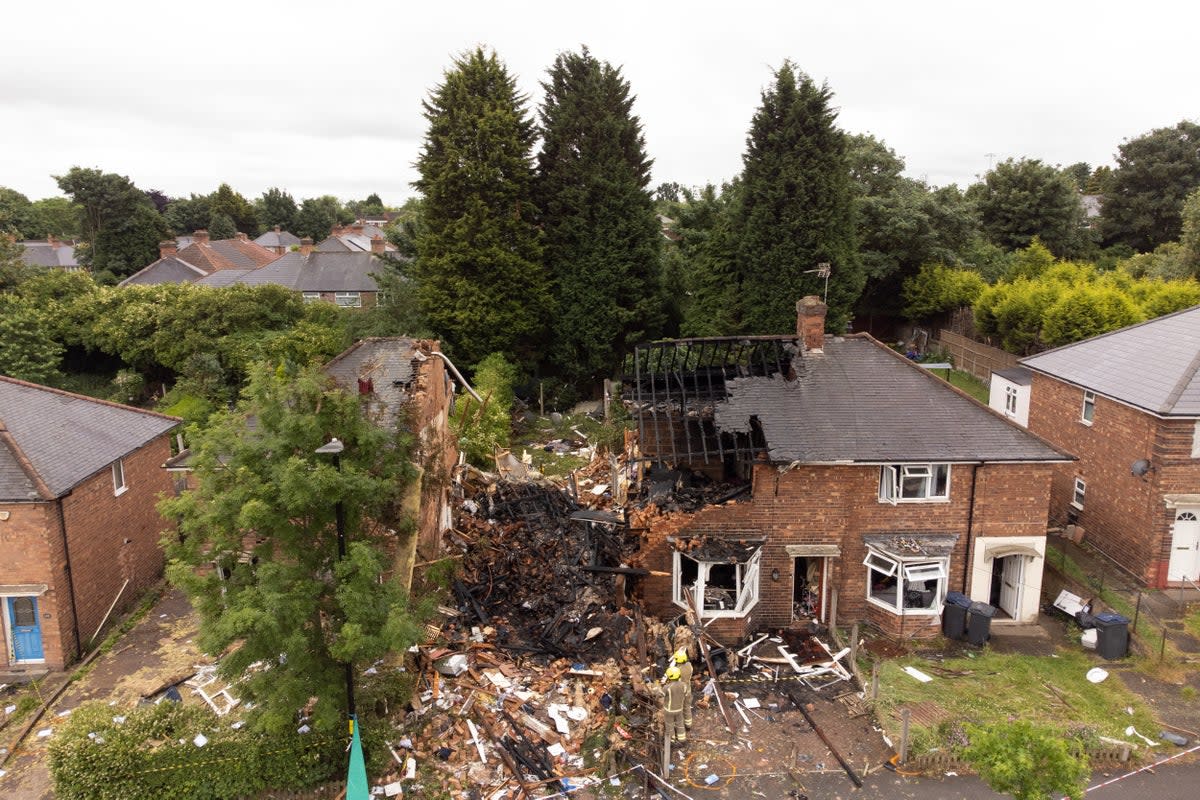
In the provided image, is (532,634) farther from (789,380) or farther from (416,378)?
(789,380)

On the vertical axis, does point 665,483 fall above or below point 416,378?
below

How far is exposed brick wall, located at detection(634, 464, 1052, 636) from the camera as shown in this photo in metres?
17.1

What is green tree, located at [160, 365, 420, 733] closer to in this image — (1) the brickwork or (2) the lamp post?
(2) the lamp post

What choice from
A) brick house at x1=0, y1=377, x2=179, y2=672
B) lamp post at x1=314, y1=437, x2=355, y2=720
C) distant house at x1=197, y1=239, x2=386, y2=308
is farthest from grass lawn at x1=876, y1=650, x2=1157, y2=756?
distant house at x1=197, y1=239, x2=386, y2=308

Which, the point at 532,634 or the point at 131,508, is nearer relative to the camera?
the point at 532,634

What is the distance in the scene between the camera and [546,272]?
119 ft

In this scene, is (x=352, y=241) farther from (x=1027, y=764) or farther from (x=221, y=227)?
(x=1027, y=764)

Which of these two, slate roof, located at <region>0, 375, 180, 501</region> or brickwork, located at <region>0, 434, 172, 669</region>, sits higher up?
slate roof, located at <region>0, 375, 180, 501</region>

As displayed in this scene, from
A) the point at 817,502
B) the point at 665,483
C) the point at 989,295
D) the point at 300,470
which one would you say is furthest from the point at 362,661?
the point at 989,295

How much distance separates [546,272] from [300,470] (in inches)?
1027

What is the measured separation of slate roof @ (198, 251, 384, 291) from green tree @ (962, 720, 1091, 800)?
44.5 meters

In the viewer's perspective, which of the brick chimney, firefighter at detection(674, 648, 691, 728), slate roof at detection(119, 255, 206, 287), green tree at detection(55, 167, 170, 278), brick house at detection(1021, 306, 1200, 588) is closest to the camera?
firefighter at detection(674, 648, 691, 728)

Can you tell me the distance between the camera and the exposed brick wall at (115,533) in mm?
17844

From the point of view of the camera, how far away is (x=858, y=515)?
57.4 ft
